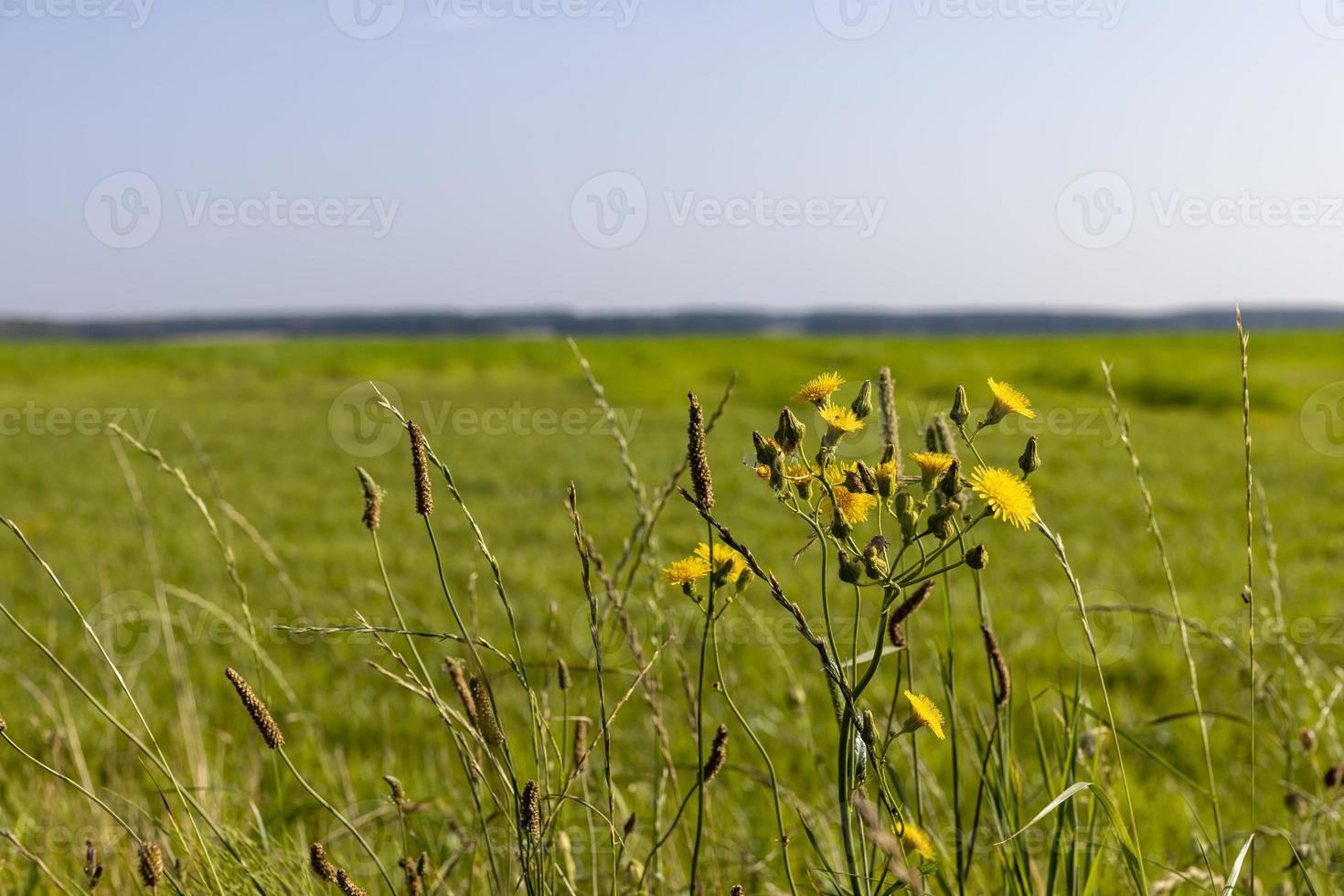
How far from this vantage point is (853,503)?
1.19 meters

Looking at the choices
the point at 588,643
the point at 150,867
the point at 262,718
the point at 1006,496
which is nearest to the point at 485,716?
the point at 262,718

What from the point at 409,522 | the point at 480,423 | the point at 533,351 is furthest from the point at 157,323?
the point at 409,522

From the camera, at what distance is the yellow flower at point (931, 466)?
1.16m

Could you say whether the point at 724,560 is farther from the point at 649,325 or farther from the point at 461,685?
the point at 649,325

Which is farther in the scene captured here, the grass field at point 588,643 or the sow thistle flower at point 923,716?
the grass field at point 588,643

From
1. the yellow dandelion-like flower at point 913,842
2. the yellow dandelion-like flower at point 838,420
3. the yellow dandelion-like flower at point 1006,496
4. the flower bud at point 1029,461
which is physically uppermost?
the yellow dandelion-like flower at point 838,420

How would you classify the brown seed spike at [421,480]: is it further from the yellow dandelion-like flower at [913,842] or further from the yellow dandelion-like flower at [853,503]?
the yellow dandelion-like flower at [913,842]

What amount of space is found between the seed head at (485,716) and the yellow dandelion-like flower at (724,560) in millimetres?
323

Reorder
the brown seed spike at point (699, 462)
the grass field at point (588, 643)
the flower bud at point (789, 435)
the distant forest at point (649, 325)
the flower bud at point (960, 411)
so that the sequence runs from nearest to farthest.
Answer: the brown seed spike at point (699, 462)
the flower bud at point (789, 435)
the flower bud at point (960, 411)
the grass field at point (588, 643)
the distant forest at point (649, 325)

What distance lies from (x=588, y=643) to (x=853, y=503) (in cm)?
316

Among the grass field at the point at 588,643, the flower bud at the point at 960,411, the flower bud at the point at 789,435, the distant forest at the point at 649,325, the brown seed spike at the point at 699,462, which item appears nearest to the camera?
the brown seed spike at the point at 699,462

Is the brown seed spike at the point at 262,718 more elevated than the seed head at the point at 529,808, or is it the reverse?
the brown seed spike at the point at 262,718

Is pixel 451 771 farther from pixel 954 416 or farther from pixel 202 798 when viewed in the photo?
pixel 954 416

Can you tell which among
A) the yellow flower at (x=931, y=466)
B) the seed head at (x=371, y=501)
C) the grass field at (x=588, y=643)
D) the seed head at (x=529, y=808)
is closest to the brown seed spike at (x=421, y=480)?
the seed head at (x=371, y=501)
